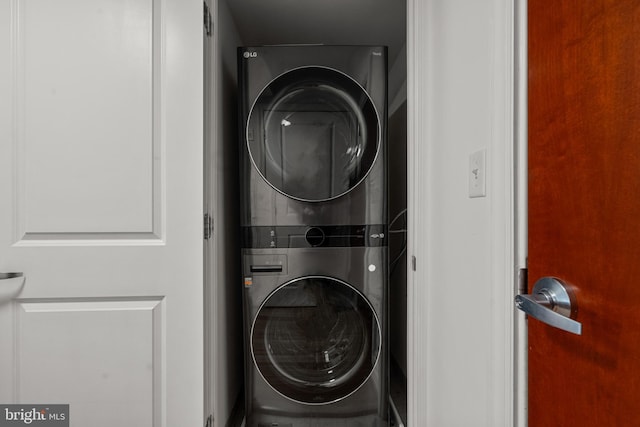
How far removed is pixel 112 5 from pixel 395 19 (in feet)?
4.26

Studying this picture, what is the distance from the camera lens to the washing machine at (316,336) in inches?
60.6

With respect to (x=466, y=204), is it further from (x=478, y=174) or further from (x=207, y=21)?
(x=207, y=21)

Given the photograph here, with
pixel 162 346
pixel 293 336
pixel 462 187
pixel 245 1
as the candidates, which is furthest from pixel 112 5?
pixel 293 336

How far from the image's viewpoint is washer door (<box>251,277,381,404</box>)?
5.05ft

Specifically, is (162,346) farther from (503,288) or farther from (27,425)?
(503,288)

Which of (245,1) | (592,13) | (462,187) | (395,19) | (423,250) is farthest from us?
(395,19)

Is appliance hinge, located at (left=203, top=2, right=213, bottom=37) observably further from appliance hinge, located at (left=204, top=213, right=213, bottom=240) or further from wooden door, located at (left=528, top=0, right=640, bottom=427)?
wooden door, located at (left=528, top=0, right=640, bottom=427)

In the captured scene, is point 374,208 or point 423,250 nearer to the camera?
point 423,250

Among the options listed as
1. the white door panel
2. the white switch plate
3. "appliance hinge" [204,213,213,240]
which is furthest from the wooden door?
the white door panel

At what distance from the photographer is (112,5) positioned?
1271 millimetres

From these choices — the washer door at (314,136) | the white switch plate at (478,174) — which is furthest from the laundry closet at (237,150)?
the white switch plate at (478,174)

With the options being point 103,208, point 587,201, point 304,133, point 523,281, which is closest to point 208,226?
point 103,208

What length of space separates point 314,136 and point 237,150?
0.50 metres

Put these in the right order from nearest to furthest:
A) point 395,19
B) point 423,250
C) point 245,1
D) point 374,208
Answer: point 423,250
point 374,208
point 245,1
point 395,19
